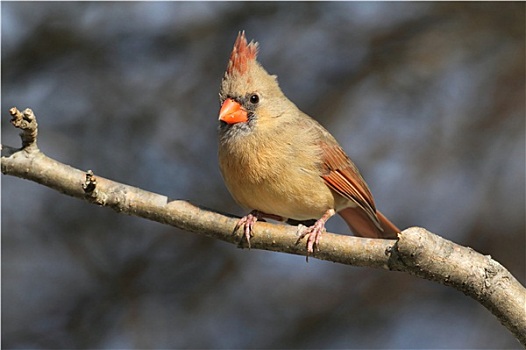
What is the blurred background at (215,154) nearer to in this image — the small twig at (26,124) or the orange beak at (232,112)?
the orange beak at (232,112)

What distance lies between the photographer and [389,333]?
570 cm

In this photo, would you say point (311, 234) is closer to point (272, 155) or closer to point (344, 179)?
point (272, 155)

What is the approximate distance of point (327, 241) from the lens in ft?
9.78

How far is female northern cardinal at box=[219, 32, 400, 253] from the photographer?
11.9 feet

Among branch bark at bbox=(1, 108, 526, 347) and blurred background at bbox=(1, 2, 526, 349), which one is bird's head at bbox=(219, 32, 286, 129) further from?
blurred background at bbox=(1, 2, 526, 349)

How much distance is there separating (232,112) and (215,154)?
1.99 m

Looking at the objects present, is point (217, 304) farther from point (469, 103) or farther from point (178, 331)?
point (469, 103)

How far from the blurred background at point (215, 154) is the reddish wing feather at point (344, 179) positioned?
5.21 ft

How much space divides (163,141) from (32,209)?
97 cm

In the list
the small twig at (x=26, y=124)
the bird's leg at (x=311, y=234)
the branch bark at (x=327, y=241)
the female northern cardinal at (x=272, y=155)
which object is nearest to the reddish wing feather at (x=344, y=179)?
the female northern cardinal at (x=272, y=155)

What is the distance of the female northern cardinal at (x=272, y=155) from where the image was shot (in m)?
3.63

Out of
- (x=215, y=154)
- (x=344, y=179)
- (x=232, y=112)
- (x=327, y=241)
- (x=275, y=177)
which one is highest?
(x=215, y=154)

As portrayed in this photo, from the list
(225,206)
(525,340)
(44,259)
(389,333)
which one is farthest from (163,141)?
(525,340)

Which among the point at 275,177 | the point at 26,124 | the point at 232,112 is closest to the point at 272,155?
the point at 275,177
